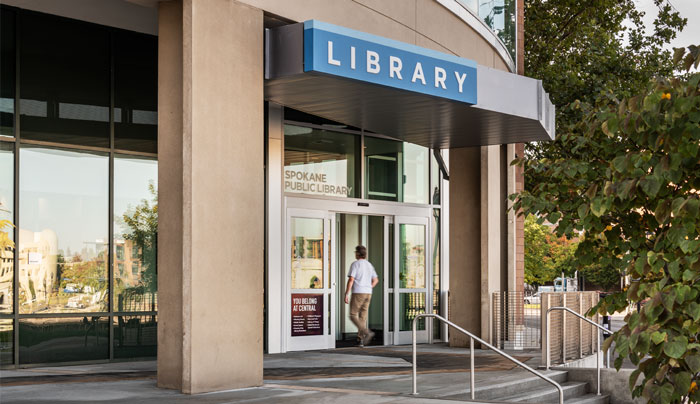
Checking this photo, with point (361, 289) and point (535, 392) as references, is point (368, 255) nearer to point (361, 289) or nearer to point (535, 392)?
point (361, 289)

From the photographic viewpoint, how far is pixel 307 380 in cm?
1078

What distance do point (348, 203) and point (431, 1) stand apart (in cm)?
430

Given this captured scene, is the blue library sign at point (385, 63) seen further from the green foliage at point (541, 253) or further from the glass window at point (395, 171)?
the green foliage at point (541, 253)

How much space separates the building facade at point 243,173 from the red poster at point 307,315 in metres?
0.03

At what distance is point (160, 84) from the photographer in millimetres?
9492

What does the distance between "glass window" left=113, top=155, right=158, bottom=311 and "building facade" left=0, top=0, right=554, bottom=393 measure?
0.02 m

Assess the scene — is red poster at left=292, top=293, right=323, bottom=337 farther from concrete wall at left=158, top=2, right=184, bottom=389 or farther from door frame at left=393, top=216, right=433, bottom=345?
concrete wall at left=158, top=2, right=184, bottom=389

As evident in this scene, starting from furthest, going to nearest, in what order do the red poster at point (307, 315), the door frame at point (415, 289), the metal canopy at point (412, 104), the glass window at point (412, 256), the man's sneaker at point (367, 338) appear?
the glass window at point (412, 256) < the door frame at point (415, 289) < the man's sneaker at point (367, 338) < the red poster at point (307, 315) < the metal canopy at point (412, 104)

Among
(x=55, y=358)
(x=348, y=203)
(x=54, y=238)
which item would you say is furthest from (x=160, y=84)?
(x=348, y=203)

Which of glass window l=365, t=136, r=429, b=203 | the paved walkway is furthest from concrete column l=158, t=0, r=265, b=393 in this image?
glass window l=365, t=136, r=429, b=203

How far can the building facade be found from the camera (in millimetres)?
9266

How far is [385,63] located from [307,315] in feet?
20.5

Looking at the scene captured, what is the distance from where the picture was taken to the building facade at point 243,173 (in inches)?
365

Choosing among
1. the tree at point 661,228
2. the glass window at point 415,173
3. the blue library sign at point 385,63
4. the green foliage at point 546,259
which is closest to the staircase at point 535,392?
the blue library sign at point 385,63
